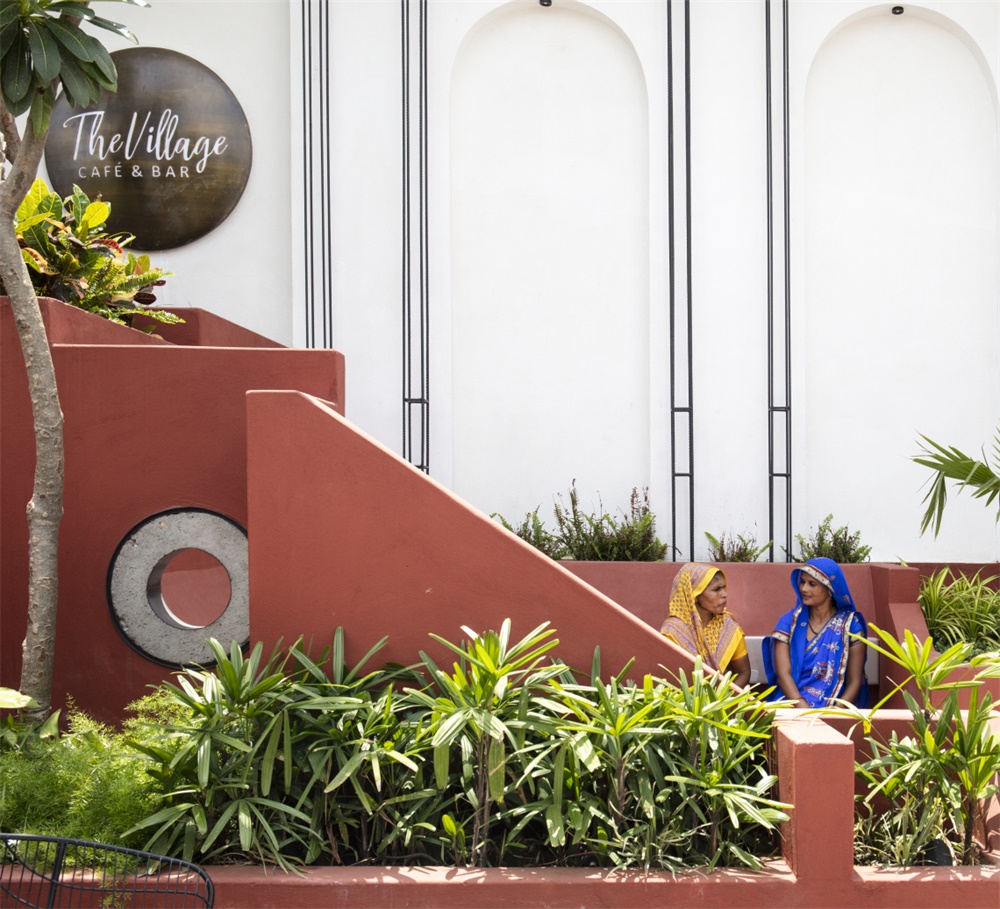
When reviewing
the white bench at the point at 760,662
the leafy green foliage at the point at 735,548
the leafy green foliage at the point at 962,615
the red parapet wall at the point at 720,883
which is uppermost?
the leafy green foliage at the point at 735,548

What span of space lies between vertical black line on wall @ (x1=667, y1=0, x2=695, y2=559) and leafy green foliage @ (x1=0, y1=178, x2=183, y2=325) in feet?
12.6

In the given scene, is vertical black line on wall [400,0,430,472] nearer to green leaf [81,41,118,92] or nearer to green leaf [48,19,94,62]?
green leaf [81,41,118,92]

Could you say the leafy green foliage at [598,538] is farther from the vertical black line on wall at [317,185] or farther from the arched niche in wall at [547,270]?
the vertical black line on wall at [317,185]

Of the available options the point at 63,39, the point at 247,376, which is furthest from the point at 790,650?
the point at 63,39

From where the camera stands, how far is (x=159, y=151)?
8461 millimetres

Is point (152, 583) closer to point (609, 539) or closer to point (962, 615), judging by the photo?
point (609, 539)

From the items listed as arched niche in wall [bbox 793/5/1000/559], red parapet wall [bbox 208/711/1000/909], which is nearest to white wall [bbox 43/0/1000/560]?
arched niche in wall [bbox 793/5/1000/559]

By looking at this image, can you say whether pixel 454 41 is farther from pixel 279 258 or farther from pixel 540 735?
pixel 540 735

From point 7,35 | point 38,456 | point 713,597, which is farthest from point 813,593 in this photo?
point 7,35

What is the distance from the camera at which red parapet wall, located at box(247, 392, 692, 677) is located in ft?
15.0

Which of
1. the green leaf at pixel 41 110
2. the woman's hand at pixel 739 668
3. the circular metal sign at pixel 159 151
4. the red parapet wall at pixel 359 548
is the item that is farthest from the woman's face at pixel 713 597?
the circular metal sign at pixel 159 151

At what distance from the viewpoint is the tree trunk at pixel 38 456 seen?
4680 millimetres

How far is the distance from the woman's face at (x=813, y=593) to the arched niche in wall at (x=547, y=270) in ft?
8.09

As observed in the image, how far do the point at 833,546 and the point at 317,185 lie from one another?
4.75 meters
